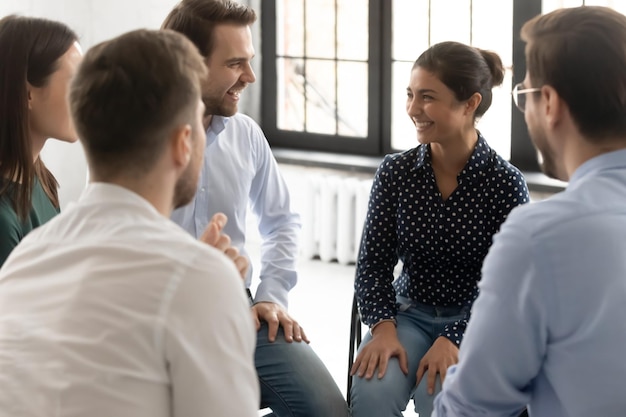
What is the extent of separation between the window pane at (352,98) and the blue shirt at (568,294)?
160 inches

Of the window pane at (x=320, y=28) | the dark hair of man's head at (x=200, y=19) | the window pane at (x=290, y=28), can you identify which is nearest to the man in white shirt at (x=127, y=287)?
the dark hair of man's head at (x=200, y=19)

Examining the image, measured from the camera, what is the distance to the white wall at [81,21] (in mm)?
5160

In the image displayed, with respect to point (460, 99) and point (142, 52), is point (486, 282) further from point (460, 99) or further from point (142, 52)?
point (460, 99)

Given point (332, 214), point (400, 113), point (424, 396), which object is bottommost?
point (332, 214)

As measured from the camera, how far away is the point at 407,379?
271 cm

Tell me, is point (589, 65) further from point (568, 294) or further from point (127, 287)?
point (127, 287)

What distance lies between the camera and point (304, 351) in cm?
270

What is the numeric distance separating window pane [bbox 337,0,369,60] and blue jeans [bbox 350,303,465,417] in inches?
122

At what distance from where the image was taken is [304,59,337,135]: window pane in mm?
5930

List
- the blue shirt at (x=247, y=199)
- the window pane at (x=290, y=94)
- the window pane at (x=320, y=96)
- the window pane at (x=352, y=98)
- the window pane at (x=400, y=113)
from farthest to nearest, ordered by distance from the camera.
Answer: the window pane at (x=290, y=94) < the window pane at (x=320, y=96) < the window pane at (x=352, y=98) < the window pane at (x=400, y=113) < the blue shirt at (x=247, y=199)

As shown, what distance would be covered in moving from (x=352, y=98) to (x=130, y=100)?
4.34 metres

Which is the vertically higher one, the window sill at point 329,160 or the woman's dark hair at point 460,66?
the woman's dark hair at point 460,66

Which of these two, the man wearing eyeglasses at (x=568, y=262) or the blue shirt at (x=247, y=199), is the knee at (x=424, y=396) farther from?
the man wearing eyeglasses at (x=568, y=262)

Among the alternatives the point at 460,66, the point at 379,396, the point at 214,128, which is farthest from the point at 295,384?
the point at 460,66
